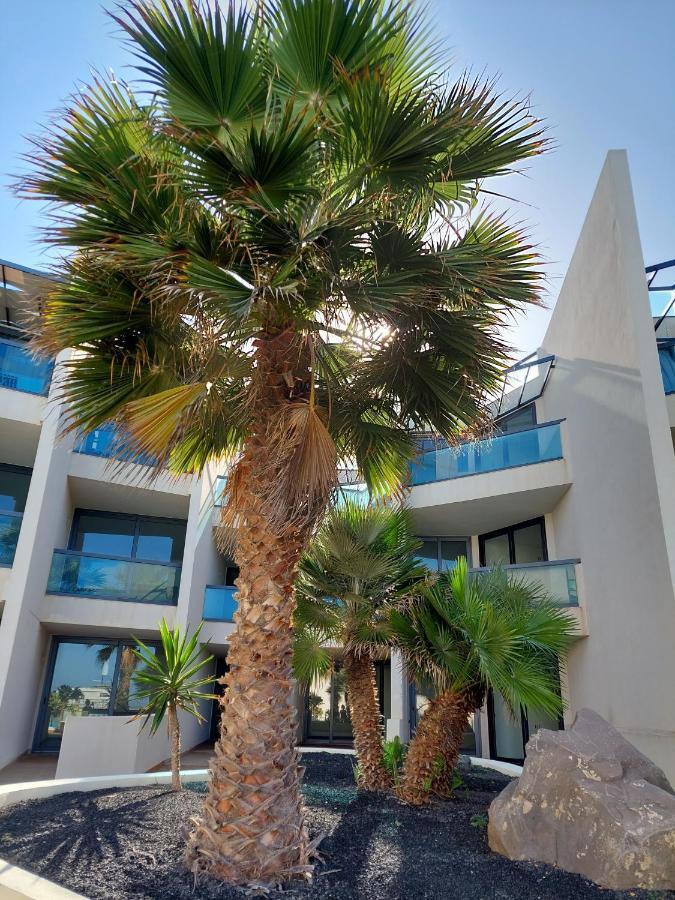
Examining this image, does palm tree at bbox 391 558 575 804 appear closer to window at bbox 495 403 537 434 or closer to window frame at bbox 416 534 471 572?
window frame at bbox 416 534 471 572

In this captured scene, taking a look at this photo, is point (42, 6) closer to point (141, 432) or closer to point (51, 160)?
point (51, 160)

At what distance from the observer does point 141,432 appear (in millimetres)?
5320

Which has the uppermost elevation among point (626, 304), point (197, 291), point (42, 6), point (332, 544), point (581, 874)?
point (42, 6)

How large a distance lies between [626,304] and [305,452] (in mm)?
6494

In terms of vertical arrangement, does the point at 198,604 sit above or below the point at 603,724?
above

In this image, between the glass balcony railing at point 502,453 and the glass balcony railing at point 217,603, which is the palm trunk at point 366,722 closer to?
the glass balcony railing at point 502,453

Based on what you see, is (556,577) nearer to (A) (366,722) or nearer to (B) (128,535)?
(A) (366,722)

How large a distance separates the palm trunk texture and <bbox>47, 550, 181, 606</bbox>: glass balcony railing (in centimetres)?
904

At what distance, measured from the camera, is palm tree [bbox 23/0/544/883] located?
4477mm

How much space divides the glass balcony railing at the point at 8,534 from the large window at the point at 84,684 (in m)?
3.22

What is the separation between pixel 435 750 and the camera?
7.19m

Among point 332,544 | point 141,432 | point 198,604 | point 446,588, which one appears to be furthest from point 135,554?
point 141,432

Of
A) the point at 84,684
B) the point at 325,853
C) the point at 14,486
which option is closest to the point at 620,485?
the point at 325,853

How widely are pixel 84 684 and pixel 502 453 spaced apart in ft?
34.3
